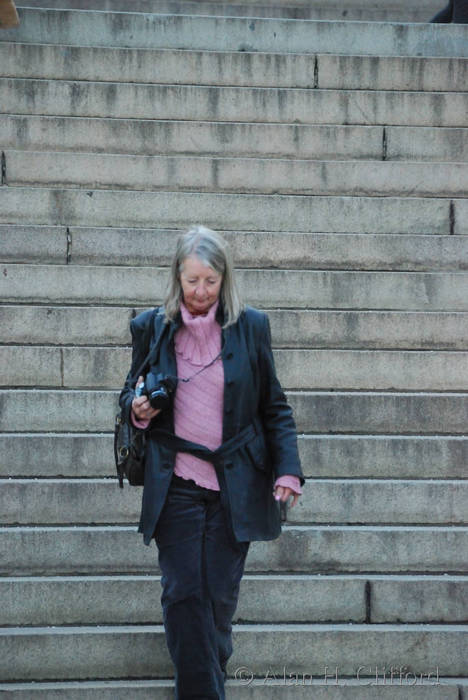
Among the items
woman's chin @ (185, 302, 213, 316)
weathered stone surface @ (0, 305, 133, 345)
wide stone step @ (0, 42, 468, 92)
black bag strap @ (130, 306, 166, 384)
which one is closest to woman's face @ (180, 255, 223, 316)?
woman's chin @ (185, 302, 213, 316)

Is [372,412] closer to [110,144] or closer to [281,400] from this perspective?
[281,400]

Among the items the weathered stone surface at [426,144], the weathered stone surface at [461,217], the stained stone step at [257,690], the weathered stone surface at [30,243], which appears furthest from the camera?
the weathered stone surface at [426,144]

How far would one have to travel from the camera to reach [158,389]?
11.9 ft

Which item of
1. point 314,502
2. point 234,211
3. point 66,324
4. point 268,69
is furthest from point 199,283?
point 268,69

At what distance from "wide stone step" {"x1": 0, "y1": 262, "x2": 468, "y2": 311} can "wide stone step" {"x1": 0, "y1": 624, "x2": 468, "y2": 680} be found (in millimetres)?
2294

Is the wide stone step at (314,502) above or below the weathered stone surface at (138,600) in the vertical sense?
above

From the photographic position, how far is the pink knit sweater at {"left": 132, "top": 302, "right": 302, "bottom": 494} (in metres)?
3.74

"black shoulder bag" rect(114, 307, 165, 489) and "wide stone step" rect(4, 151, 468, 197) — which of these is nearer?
"black shoulder bag" rect(114, 307, 165, 489)

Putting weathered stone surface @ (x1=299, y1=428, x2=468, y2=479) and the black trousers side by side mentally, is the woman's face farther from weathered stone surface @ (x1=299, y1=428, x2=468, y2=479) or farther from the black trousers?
weathered stone surface @ (x1=299, y1=428, x2=468, y2=479)

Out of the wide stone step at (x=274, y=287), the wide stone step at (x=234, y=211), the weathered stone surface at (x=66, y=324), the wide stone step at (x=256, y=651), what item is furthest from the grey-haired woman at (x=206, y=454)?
the wide stone step at (x=234, y=211)

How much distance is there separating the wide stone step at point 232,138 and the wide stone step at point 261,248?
3.73 ft

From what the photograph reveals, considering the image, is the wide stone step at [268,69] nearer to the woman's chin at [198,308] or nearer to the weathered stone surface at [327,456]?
the weathered stone surface at [327,456]

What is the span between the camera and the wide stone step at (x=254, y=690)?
14.5ft

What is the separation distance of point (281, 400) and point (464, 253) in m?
3.35
